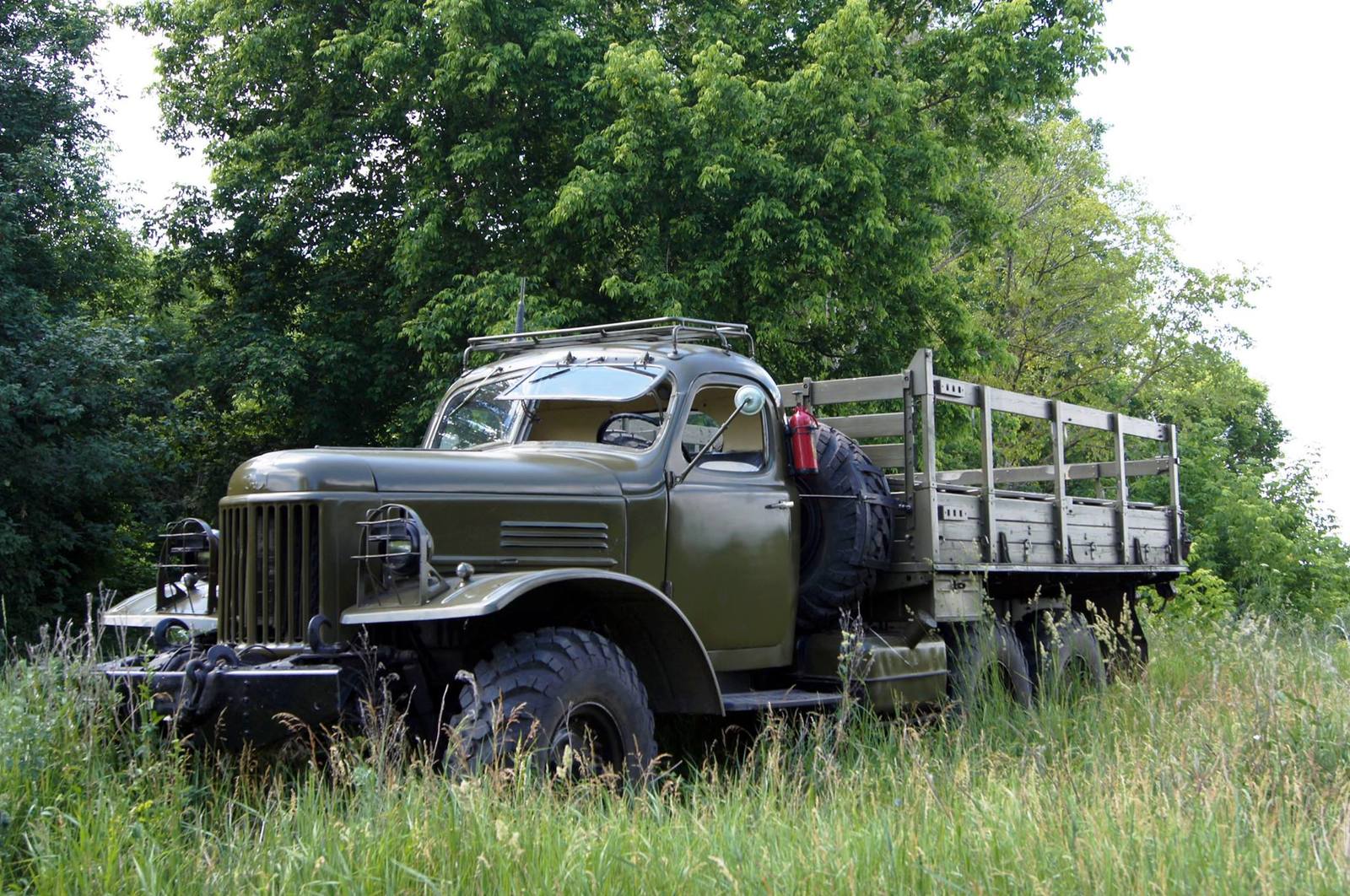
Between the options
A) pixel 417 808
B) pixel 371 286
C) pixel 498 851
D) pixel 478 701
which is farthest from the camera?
pixel 371 286

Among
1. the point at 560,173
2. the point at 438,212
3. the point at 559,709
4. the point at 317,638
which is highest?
the point at 560,173

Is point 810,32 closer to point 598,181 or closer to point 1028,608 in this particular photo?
point 598,181

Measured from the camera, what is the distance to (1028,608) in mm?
8930

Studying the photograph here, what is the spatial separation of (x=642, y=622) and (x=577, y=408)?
141 cm

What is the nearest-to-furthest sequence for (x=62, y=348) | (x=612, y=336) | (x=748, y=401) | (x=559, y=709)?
(x=559, y=709)
(x=748, y=401)
(x=612, y=336)
(x=62, y=348)

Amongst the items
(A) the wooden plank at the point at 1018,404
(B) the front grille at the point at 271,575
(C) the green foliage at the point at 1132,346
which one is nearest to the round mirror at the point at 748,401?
(B) the front grille at the point at 271,575

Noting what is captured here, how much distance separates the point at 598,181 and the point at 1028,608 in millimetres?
7413

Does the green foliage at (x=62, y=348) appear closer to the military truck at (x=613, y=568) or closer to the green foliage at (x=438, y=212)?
the green foliage at (x=438, y=212)

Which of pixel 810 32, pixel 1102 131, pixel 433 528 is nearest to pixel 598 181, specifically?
pixel 810 32

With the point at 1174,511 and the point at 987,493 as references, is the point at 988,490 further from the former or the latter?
the point at 1174,511

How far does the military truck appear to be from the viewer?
5.11m

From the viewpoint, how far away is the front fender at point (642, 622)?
16.9ft

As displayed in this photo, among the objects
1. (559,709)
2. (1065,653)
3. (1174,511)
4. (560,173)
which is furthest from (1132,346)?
(559,709)

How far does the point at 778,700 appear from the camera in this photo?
655 cm
